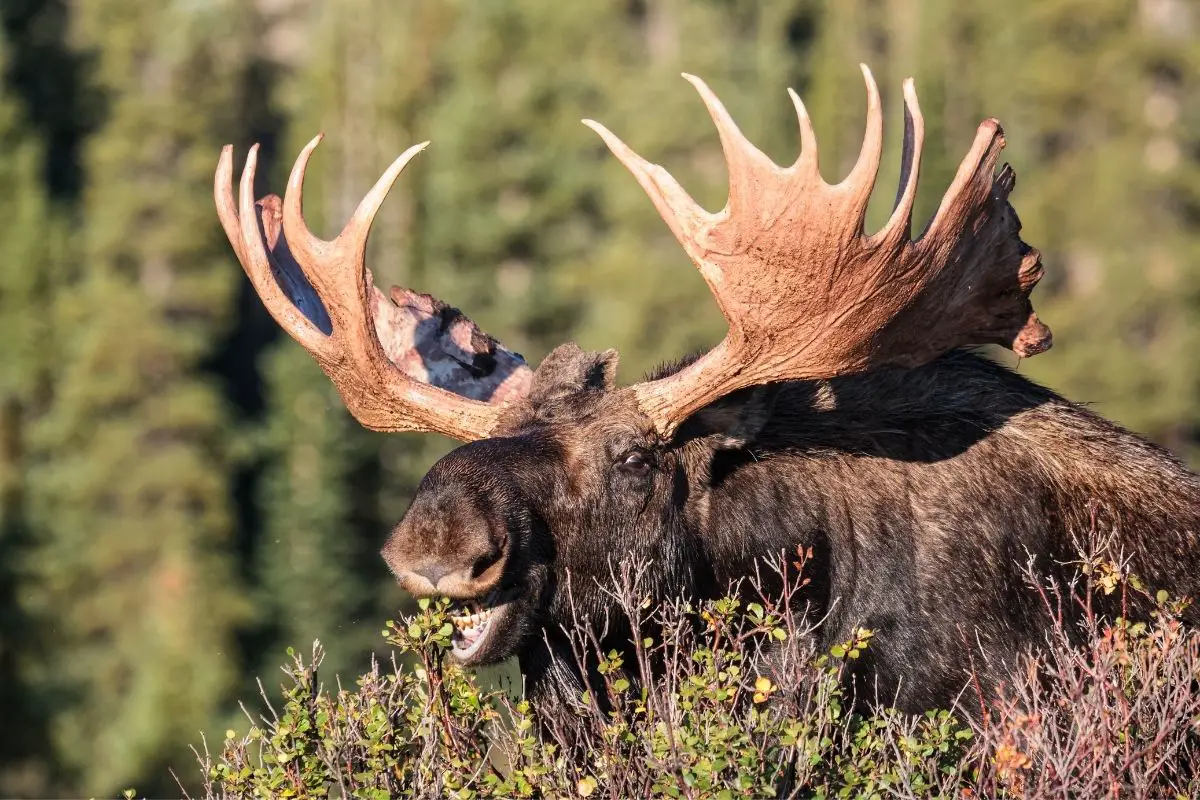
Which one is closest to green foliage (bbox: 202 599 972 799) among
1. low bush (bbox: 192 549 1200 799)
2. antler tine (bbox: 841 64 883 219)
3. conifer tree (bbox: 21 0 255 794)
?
low bush (bbox: 192 549 1200 799)

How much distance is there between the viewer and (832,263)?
7191 millimetres

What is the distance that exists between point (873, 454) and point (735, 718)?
1.52 meters

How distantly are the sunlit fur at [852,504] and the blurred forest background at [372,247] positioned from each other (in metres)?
31.0

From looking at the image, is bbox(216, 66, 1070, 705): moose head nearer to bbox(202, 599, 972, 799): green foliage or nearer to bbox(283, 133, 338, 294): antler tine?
bbox(283, 133, 338, 294): antler tine

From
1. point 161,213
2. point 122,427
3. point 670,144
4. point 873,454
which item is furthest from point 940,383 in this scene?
point 161,213

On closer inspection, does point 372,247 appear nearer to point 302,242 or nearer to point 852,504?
point 302,242

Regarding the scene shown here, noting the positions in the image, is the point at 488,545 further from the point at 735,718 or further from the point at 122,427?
the point at 122,427

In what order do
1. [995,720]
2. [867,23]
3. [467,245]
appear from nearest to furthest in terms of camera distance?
[995,720], [467,245], [867,23]

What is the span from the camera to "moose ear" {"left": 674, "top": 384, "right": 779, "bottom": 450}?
767cm

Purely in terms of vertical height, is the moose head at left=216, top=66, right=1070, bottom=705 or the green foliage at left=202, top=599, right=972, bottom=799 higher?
the moose head at left=216, top=66, right=1070, bottom=705

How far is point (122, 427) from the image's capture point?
58.2 m

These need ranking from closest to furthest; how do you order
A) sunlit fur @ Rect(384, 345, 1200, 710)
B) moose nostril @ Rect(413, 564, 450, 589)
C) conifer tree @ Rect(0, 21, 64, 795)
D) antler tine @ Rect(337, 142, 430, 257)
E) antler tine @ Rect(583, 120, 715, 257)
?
1. moose nostril @ Rect(413, 564, 450, 589)
2. antler tine @ Rect(583, 120, 715, 257)
3. sunlit fur @ Rect(384, 345, 1200, 710)
4. antler tine @ Rect(337, 142, 430, 257)
5. conifer tree @ Rect(0, 21, 64, 795)

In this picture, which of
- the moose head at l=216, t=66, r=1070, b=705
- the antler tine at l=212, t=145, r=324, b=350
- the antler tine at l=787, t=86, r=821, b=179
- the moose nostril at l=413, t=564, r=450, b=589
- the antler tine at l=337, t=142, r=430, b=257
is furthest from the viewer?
the antler tine at l=212, t=145, r=324, b=350

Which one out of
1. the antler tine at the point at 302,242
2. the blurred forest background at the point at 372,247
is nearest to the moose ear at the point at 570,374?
the antler tine at the point at 302,242
